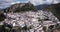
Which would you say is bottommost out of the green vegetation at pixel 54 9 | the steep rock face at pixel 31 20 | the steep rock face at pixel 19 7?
the steep rock face at pixel 31 20

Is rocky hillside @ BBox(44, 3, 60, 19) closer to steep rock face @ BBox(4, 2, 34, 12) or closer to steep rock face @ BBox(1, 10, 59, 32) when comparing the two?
steep rock face @ BBox(1, 10, 59, 32)

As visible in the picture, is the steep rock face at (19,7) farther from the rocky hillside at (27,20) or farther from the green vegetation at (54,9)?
the green vegetation at (54,9)

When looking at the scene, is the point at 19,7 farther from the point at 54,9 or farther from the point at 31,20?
the point at 54,9

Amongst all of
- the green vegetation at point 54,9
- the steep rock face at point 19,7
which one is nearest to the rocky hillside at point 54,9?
the green vegetation at point 54,9

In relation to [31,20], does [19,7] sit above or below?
above

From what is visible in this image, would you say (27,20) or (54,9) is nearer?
(27,20)

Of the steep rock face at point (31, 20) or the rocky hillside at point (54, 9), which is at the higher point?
the rocky hillside at point (54, 9)

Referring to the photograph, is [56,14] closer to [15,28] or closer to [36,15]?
[36,15]

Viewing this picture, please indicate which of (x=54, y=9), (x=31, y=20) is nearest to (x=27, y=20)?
(x=31, y=20)
